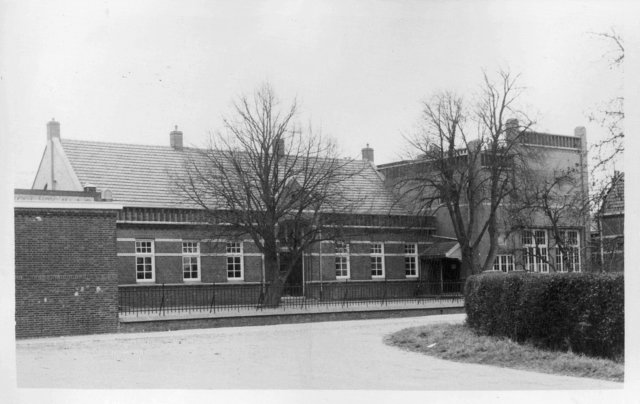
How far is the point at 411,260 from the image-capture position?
41.8m

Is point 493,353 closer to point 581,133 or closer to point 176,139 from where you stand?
point 176,139

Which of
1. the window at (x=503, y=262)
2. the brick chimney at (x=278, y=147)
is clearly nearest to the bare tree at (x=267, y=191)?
the brick chimney at (x=278, y=147)

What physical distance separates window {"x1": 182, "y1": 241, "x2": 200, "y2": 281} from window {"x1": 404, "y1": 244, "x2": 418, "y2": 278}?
11269 mm

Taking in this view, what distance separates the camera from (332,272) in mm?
39188

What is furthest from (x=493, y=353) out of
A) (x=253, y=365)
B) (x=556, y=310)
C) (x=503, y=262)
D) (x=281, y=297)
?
(x=503, y=262)

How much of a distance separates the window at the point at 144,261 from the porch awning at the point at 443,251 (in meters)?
14.1

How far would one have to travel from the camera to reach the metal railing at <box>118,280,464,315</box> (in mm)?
31203

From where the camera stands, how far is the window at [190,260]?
35.2 meters

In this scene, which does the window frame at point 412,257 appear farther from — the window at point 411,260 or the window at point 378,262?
the window at point 378,262

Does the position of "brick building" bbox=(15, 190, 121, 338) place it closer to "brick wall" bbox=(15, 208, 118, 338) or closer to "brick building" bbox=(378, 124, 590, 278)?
"brick wall" bbox=(15, 208, 118, 338)

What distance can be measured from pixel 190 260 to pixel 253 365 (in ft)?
65.0

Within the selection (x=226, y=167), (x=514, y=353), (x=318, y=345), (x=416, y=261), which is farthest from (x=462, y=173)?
(x=514, y=353)

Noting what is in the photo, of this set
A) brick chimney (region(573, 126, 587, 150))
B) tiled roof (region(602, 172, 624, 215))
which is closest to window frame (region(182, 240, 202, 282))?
tiled roof (region(602, 172, 624, 215))

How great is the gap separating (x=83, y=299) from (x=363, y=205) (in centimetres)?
1945
